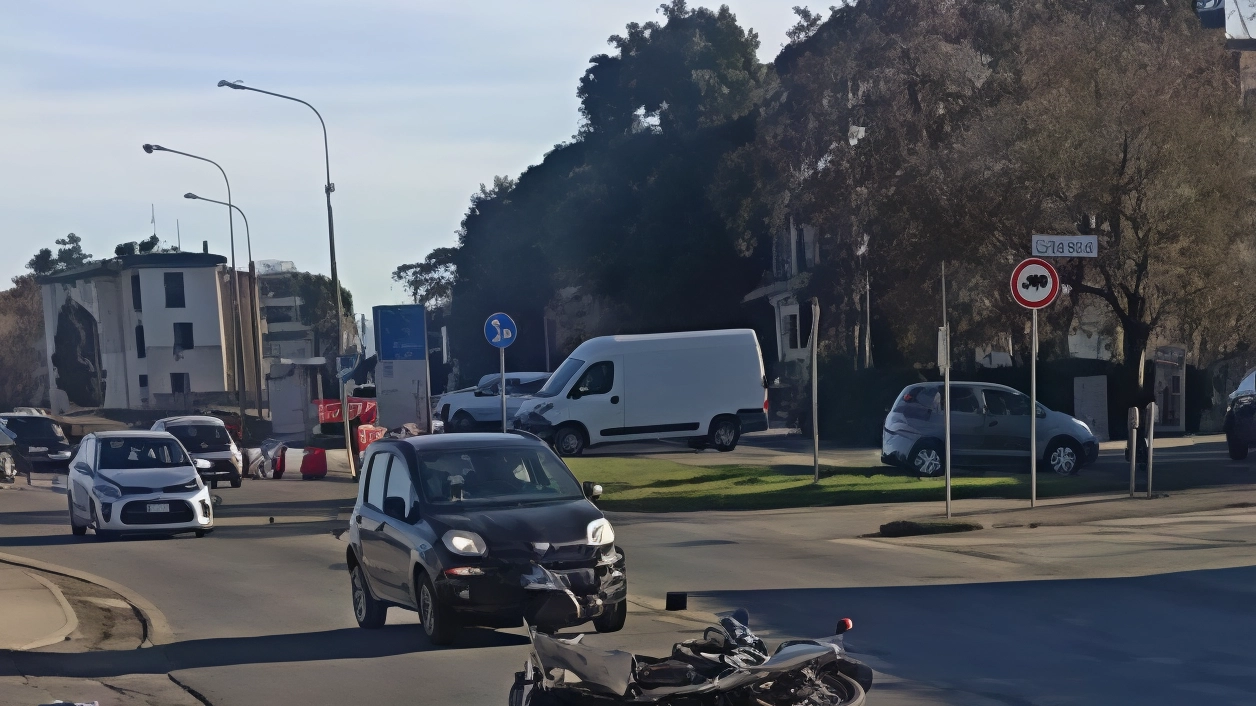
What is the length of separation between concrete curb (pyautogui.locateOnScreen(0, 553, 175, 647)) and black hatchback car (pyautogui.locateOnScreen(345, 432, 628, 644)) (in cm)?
175

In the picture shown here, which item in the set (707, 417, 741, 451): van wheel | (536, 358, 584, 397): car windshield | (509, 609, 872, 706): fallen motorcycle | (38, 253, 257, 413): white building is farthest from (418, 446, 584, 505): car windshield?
(38, 253, 257, 413): white building

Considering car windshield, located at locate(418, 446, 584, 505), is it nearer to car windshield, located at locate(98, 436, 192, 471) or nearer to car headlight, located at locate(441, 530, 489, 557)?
car headlight, located at locate(441, 530, 489, 557)

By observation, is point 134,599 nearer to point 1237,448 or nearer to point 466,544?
point 466,544

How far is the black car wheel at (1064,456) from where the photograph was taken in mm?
25234

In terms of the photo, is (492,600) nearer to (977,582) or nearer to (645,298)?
(977,582)

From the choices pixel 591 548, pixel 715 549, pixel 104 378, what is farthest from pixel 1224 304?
pixel 104 378

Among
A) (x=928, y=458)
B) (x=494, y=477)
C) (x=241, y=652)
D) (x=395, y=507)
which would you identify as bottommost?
(x=928, y=458)

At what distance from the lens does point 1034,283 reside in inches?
738

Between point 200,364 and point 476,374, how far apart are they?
1731cm

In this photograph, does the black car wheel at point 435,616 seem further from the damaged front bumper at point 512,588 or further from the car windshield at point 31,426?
the car windshield at point 31,426

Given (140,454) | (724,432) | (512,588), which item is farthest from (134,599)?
(724,432)

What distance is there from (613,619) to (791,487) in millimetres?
12612

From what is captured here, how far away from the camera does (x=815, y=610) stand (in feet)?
38.4

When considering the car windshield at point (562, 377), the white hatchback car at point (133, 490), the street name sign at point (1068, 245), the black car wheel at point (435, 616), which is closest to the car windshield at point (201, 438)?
the car windshield at point (562, 377)
